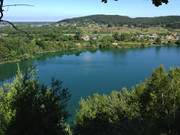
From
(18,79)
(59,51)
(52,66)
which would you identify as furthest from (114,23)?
(18,79)

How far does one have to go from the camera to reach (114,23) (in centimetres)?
15388

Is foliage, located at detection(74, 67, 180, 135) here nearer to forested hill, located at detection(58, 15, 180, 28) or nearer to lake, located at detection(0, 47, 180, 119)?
lake, located at detection(0, 47, 180, 119)

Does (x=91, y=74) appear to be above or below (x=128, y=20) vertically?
below

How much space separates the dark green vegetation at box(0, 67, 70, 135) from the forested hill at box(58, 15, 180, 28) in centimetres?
12658

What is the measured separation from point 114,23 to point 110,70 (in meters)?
110

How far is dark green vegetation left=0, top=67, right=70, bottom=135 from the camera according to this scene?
5379 mm

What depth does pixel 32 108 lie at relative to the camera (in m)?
5.50

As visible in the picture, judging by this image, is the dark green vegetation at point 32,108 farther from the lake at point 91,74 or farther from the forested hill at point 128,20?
the forested hill at point 128,20

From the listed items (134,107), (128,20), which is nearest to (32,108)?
(134,107)

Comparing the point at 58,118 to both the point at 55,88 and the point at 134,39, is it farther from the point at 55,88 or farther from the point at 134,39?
the point at 134,39

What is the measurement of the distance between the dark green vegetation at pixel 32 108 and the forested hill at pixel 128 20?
12658 centimetres

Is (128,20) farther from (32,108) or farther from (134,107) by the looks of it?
(32,108)

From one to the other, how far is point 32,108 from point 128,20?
15796cm

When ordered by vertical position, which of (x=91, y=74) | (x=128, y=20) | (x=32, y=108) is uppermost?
(x=32, y=108)
